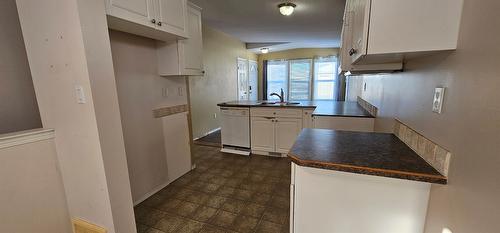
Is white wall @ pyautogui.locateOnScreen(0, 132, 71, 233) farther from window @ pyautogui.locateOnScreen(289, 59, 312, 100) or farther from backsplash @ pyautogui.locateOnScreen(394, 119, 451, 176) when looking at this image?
window @ pyautogui.locateOnScreen(289, 59, 312, 100)

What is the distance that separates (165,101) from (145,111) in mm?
298

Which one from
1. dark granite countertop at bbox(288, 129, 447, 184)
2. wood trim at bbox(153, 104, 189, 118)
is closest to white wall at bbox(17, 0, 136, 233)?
wood trim at bbox(153, 104, 189, 118)

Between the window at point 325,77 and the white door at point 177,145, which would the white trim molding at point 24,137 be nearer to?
the white door at point 177,145

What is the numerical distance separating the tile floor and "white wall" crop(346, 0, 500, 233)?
129cm

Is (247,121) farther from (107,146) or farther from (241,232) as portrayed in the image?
(107,146)

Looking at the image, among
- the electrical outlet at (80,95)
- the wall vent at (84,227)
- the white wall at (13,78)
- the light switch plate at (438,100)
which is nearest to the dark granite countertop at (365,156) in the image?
the light switch plate at (438,100)

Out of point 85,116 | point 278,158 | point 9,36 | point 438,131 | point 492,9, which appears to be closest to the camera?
point 492,9

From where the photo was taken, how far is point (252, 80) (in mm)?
7262

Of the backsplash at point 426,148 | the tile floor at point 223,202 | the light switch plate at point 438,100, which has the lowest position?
the tile floor at point 223,202

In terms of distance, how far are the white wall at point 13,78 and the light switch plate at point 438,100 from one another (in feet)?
8.69

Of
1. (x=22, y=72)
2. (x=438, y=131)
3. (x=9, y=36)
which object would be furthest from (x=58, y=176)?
(x=438, y=131)

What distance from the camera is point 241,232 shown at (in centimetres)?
173

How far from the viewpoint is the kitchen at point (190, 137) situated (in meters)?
0.74

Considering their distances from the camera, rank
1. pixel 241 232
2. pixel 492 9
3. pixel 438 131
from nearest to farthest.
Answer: pixel 492 9, pixel 438 131, pixel 241 232
